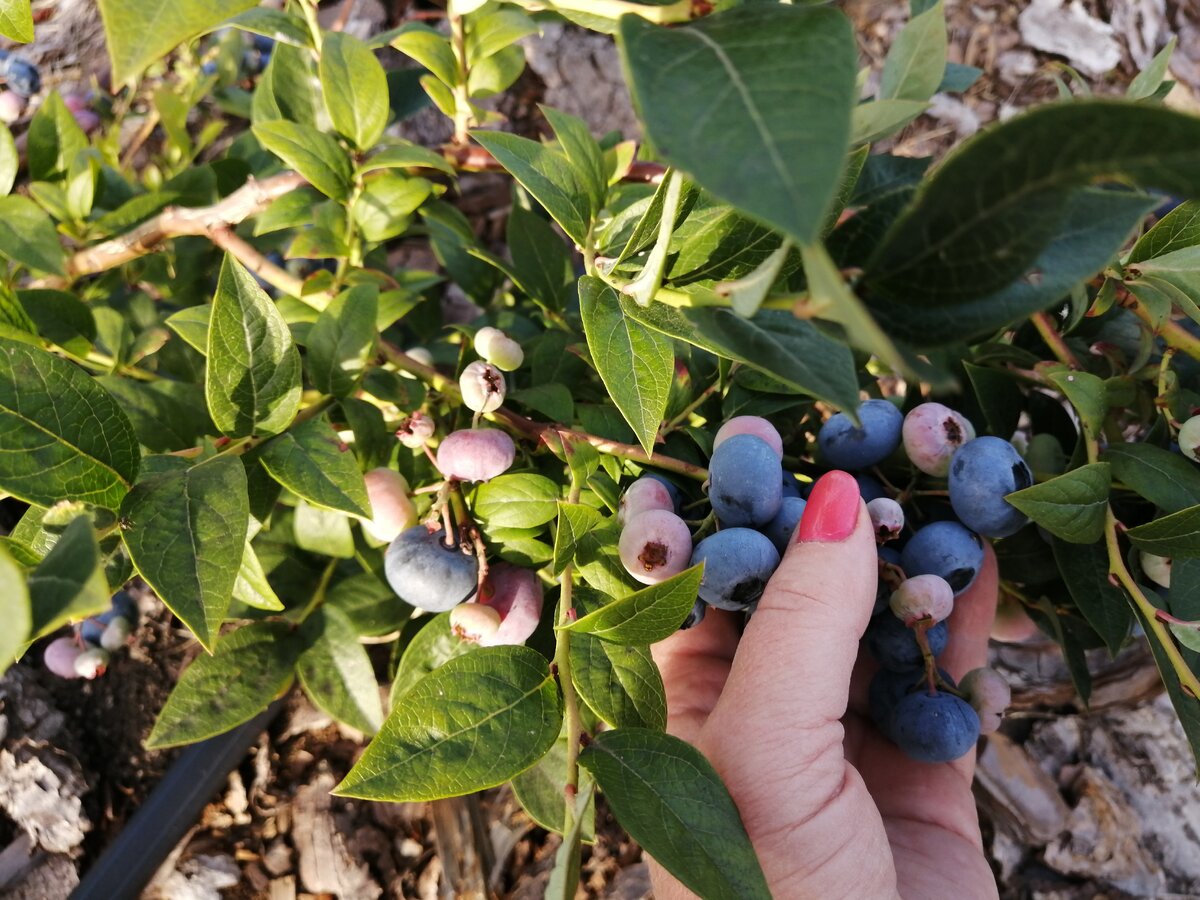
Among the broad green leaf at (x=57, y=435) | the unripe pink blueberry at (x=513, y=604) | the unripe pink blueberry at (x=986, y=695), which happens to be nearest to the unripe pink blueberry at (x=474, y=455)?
the unripe pink blueberry at (x=513, y=604)

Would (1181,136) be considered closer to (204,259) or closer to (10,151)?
(10,151)

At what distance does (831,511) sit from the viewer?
77 centimetres

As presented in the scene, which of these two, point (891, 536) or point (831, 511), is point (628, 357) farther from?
point (891, 536)

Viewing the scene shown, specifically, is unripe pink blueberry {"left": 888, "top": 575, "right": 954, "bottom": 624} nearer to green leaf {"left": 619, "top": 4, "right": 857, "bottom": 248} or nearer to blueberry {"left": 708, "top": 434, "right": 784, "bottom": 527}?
blueberry {"left": 708, "top": 434, "right": 784, "bottom": 527}

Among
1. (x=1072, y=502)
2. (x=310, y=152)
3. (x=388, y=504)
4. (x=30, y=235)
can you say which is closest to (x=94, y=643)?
(x=30, y=235)

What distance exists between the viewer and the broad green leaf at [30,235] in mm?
1038

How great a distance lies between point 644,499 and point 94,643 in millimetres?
1075

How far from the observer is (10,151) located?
3.59 feet

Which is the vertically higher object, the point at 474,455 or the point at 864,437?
the point at 474,455

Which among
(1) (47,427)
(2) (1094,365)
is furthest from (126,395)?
(2) (1094,365)

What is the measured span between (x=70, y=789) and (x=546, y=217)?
1278 millimetres

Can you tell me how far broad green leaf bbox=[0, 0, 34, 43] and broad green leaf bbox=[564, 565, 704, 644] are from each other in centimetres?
66

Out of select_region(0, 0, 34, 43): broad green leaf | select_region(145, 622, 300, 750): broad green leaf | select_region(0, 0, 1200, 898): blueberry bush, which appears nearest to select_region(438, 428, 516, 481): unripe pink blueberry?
select_region(0, 0, 1200, 898): blueberry bush

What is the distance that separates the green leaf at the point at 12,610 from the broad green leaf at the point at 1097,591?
926 mm
